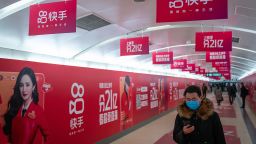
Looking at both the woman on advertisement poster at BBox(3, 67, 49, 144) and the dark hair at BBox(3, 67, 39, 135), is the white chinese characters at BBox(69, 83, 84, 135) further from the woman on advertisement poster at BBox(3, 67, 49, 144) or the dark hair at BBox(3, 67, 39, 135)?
the dark hair at BBox(3, 67, 39, 135)

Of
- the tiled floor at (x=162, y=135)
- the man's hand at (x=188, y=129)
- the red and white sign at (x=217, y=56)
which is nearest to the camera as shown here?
the man's hand at (x=188, y=129)

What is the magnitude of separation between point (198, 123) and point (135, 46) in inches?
305

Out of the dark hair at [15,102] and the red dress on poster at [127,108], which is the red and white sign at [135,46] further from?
the dark hair at [15,102]

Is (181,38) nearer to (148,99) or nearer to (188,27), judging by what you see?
(188,27)

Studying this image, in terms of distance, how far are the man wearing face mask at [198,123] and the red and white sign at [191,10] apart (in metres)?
2.12

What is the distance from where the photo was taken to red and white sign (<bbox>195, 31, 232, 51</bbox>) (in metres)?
9.05

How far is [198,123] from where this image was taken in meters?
2.95

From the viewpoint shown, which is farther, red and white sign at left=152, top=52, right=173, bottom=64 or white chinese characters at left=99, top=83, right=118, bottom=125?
red and white sign at left=152, top=52, right=173, bottom=64

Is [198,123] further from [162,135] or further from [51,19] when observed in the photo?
[162,135]

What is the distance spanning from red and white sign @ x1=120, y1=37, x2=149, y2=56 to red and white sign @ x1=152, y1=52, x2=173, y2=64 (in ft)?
12.4

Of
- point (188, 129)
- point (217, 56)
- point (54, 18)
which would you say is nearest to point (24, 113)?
point (54, 18)

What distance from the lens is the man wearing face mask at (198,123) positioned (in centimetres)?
293

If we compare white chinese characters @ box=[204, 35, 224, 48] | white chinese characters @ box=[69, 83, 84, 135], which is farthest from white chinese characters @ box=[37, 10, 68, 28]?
white chinese characters @ box=[204, 35, 224, 48]

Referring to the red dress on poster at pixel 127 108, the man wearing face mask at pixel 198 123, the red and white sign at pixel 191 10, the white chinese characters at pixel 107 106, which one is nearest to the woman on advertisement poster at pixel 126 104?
the red dress on poster at pixel 127 108
